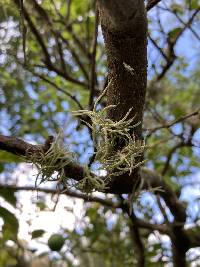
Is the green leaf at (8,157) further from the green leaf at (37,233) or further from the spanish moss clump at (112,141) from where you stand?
the green leaf at (37,233)

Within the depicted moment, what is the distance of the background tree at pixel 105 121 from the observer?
2.27 ft

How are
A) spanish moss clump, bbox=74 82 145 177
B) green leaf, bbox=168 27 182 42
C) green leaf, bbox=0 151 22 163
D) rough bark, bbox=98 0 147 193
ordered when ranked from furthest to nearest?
green leaf, bbox=168 27 182 42, green leaf, bbox=0 151 22 163, spanish moss clump, bbox=74 82 145 177, rough bark, bbox=98 0 147 193

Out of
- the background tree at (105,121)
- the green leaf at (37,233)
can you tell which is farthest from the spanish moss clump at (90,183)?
the green leaf at (37,233)

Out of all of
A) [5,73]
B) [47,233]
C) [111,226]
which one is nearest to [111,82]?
[47,233]

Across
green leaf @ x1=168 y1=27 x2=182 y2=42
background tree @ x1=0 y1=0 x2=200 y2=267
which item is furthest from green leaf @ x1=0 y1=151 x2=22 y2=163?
green leaf @ x1=168 y1=27 x2=182 y2=42

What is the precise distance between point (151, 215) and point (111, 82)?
997 millimetres

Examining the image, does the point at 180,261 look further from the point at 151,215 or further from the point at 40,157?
the point at 40,157

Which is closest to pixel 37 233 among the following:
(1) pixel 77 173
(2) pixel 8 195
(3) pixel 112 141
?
(2) pixel 8 195

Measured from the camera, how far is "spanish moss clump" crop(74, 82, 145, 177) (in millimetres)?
709

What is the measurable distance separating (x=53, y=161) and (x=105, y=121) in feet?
0.38

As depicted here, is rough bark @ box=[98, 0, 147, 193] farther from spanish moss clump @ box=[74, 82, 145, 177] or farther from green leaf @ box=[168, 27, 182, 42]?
green leaf @ box=[168, 27, 182, 42]

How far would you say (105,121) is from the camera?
0.72m

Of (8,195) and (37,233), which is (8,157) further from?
(37,233)

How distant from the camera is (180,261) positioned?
1371 millimetres
